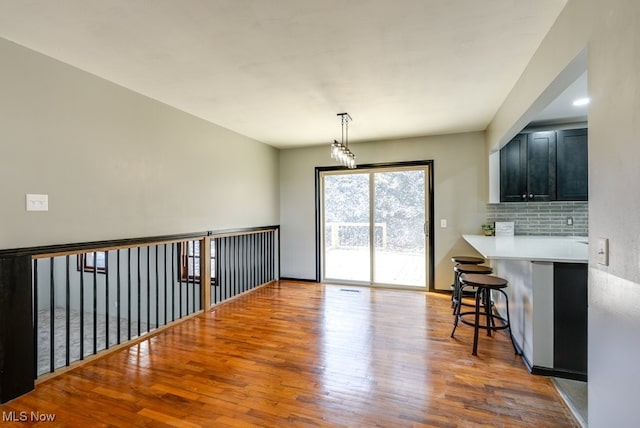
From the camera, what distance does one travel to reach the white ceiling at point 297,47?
1901 millimetres

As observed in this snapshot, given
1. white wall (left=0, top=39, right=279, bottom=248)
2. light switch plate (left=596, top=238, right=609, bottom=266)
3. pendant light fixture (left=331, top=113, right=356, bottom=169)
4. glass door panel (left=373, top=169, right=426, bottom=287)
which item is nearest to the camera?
light switch plate (left=596, top=238, right=609, bottom=266)

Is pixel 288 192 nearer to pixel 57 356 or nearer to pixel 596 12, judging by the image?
pixel 57 356

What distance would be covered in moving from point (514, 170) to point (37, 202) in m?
5.29

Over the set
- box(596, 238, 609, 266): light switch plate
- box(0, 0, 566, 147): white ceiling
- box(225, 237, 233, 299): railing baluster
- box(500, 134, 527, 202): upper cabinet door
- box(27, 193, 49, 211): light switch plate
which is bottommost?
box(225, 237, 233, 299): railing baluster

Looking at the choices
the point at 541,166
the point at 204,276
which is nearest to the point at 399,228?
the point at 541,166

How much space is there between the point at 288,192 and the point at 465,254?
3.27 m

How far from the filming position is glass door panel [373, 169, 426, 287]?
521 centimetres

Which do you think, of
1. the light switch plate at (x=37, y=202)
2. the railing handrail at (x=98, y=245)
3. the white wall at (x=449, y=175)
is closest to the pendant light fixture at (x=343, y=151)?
the white wall at (x=449, y=175)

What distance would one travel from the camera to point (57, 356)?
340 cm

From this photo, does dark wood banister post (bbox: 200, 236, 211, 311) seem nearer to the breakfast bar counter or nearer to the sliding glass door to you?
the sliding glass door

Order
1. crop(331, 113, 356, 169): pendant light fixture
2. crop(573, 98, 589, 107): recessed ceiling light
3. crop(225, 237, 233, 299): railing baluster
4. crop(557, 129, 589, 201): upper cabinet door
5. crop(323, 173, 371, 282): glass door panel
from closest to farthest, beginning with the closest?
crop(573, 98, 589, 107): recessed ceiling light < crop(331, 113, 356, 169): pendant light fixture < crop(557, 129, 589, 201): upper cabinet door < crop(225, 237, 233, 299): railing baluster < crop(323, 173, 371, 282): glass door panel

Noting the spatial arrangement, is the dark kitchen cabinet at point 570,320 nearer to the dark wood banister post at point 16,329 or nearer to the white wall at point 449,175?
the white wall at point 449,175

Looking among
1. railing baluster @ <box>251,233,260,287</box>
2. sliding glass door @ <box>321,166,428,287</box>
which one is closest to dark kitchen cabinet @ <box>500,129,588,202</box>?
sliding glass door @ <box>321,166,428,287</box>

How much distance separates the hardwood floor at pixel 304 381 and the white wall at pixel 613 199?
76cm
